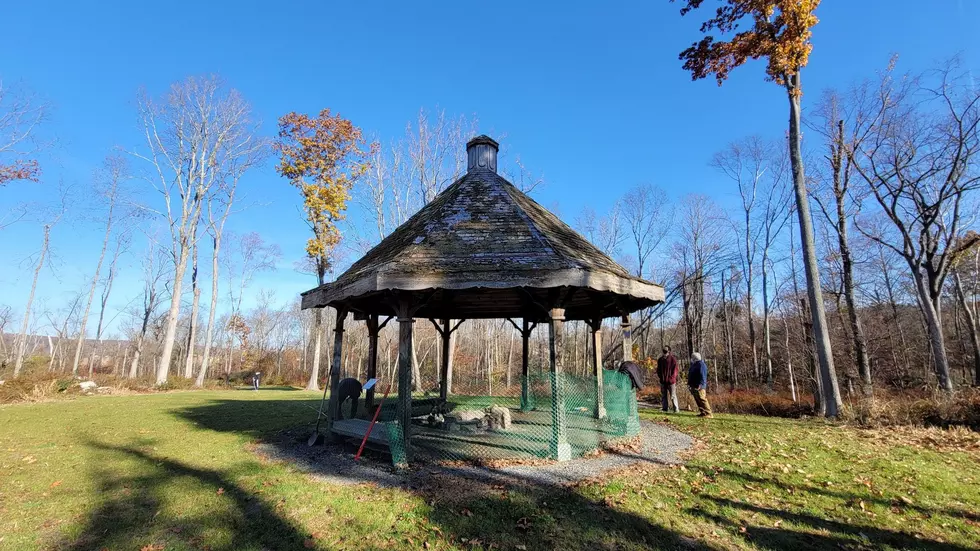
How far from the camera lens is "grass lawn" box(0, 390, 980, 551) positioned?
164 inches

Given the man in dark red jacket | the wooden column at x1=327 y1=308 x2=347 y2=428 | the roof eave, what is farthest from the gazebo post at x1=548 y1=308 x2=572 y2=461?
the man in dark red jacket

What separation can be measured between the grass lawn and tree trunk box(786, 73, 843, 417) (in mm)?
3276

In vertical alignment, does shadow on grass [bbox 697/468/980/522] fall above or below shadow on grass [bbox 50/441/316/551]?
above

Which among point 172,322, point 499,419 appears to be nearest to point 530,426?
point 499,419

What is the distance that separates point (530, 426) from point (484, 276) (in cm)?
431

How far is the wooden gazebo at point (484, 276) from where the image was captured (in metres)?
6.50

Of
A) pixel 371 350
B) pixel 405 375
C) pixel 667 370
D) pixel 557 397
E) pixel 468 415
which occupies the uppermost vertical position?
pixel 371 350

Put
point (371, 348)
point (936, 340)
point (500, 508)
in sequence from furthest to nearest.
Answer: point (936, 340) < point (371, 348) < point (500, 508)

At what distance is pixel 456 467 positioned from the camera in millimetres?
6582

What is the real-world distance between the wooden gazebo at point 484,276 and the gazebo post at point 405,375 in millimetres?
16

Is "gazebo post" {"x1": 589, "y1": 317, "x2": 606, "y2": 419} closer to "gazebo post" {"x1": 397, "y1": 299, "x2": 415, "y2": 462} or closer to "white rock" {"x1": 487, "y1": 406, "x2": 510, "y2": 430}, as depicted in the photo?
"white rock" {"x1": 487, "y1": 406, "x2": 510, "y2": 430}

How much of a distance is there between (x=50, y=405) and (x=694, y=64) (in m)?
23.7

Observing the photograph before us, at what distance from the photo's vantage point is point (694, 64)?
12.5 m

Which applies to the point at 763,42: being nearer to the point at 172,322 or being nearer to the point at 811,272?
the point at 811,272
